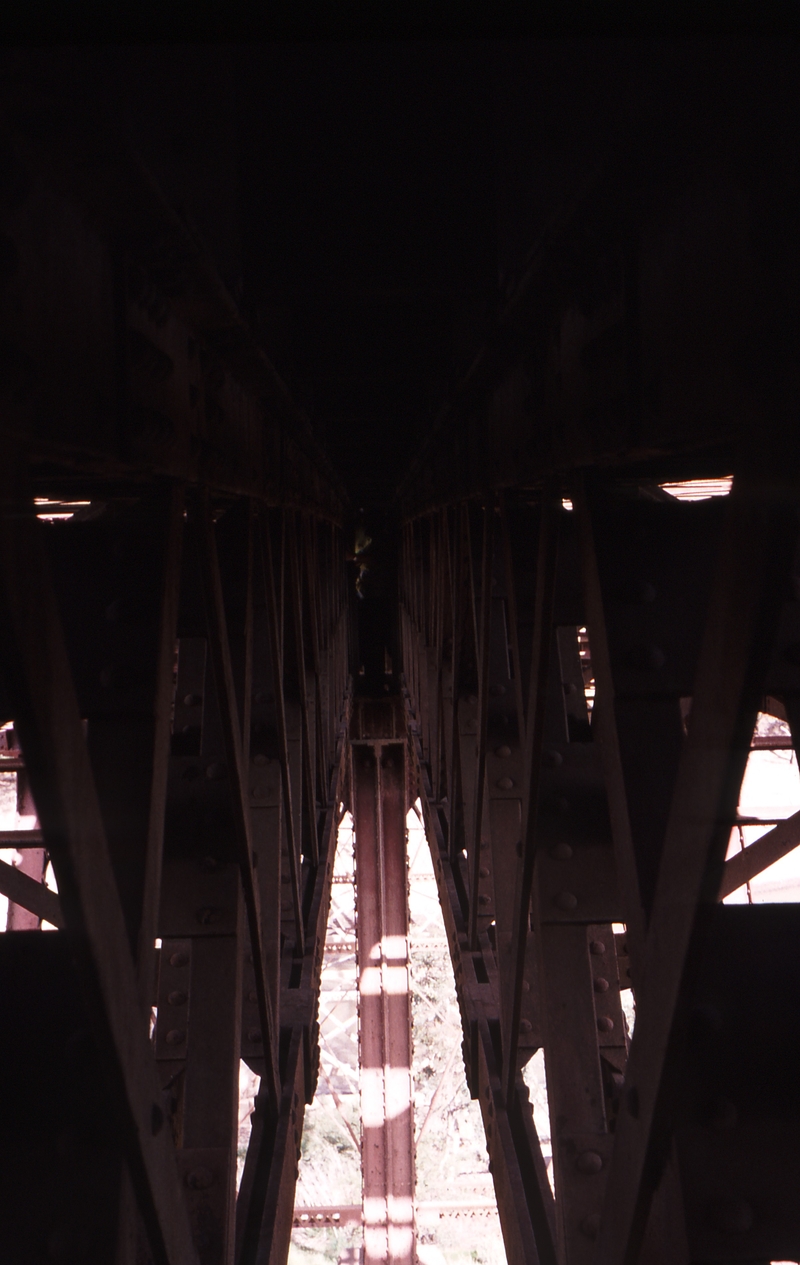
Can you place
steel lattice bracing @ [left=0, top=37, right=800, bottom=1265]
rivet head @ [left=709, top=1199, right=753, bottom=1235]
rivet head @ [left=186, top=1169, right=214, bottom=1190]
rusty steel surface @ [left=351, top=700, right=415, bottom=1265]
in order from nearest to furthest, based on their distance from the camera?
1. steel lattice bracing @ [left=0, top=37, right=800, bottom=1265]
2. rivet head @ [left=709, top=1199, right=753, bottom=1235]
3. rivet head @ [left=186, top=1169, right=214, bottom=1190]
4. rusty steel surface @ [left=351, top=700, right=415, bottom=1265]

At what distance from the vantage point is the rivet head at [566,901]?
12.1 feet

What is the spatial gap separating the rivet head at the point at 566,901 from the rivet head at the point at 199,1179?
5.46 feet

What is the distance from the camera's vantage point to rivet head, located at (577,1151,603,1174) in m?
3.31

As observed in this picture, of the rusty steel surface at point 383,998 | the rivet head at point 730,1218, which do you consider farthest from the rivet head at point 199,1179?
the rusty steel surface at point 383,998

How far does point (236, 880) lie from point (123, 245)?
8.70 ft

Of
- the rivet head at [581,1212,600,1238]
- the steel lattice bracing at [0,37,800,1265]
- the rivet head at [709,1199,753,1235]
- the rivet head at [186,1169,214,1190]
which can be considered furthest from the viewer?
the rivet head at [186,1169,214,1190]

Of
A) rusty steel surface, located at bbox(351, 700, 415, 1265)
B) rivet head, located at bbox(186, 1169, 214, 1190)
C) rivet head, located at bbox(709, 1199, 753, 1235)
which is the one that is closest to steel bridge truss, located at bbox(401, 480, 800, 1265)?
rivet head, located at bbox(709, 1199, 753, 1235)

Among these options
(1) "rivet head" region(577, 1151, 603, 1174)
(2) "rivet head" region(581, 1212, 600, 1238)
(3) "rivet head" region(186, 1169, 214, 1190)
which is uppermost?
(1) "rivet head" region(577, 1151, 603, 1174)

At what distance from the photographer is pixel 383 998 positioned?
14109mm

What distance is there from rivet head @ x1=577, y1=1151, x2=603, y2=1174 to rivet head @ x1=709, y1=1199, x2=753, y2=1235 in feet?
4.75

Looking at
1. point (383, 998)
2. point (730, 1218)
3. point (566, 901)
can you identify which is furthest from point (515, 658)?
point (383, 998)

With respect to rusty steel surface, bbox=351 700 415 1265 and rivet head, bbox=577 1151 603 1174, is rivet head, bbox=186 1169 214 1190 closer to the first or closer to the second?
rivet head, bbox=577 1151 603 1174

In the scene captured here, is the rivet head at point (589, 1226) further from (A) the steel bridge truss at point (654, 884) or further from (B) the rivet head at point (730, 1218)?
(B) the rivet head at point (730, 1218)

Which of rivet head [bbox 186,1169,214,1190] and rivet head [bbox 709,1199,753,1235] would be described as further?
rivet head [bbox 186,1169,214,1190]
